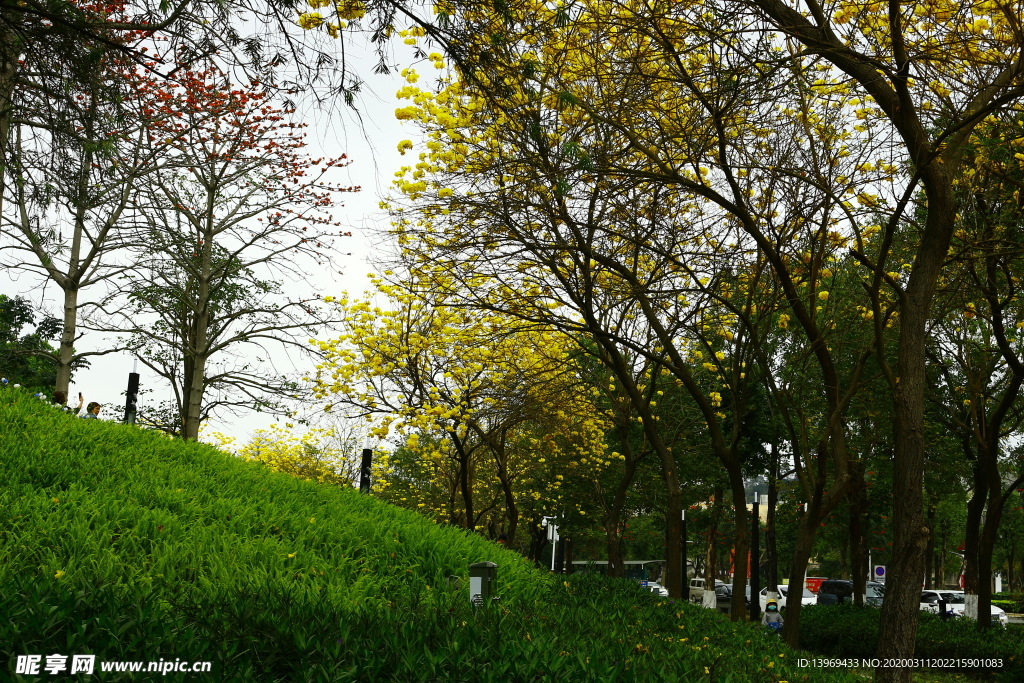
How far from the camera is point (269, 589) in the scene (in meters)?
5.87

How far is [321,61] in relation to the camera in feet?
20.1

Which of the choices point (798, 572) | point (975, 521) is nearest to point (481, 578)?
point (798, 572)

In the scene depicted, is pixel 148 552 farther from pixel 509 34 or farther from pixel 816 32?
pixel 816 32

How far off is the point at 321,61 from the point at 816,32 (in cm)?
412

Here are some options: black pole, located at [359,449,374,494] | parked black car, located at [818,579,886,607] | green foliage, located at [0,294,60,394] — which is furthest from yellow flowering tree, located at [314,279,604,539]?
parked black car, located at [818,579,886,607]

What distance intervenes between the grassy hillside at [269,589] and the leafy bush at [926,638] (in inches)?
222

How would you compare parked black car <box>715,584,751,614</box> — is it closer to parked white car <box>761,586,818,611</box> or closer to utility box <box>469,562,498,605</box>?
parked white car <box>761,586,818,611</box>

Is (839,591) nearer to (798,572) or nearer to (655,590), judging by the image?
(655,590)

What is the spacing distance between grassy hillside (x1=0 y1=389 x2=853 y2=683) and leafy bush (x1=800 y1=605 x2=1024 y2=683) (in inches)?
222

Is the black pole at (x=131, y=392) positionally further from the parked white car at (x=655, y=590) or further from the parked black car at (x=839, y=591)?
the parked black car at (x=839, y=591)

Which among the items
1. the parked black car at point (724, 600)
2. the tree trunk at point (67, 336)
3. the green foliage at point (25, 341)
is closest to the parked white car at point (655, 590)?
the parked black car at point (724, 600)

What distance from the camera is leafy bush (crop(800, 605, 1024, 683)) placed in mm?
12750

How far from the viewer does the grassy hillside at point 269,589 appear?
14.5 feet

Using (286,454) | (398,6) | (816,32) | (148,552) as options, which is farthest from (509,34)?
(286,454)
